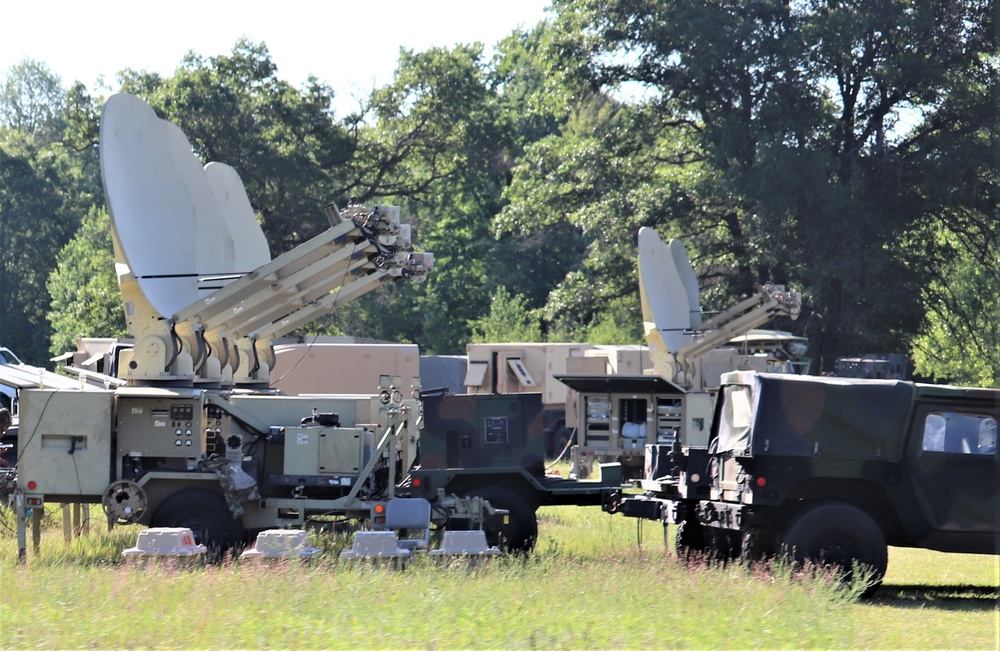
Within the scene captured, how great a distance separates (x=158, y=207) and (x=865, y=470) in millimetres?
8362

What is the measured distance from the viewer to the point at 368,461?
14.5 metres

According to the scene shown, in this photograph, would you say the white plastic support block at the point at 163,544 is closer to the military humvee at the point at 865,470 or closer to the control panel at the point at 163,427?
the control panel at the point at 163,427

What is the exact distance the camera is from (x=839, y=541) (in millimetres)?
11953

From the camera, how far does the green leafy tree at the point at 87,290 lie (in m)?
42.3

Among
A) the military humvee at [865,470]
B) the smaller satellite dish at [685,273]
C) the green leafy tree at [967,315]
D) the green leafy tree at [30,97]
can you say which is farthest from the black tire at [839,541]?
the green leafy tree at [30,97]

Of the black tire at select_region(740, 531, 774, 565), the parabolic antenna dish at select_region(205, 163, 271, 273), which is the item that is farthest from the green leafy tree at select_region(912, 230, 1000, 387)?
the black tire at select_region(740, 531, 774, 565)

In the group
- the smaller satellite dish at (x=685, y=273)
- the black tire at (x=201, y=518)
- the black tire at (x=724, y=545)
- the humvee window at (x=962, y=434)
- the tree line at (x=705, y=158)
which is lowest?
the black tire at (x=724, y=545)

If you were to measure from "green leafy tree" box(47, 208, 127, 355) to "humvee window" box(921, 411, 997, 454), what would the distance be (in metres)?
32.6

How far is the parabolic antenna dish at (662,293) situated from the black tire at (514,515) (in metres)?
12.2

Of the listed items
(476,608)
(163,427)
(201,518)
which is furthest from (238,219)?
(476,608)

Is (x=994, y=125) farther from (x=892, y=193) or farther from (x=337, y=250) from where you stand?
(x=337, y=250)

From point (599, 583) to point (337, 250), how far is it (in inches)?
215

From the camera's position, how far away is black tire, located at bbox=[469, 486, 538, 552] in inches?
598

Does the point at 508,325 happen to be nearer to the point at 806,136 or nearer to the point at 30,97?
the point at 806,136
